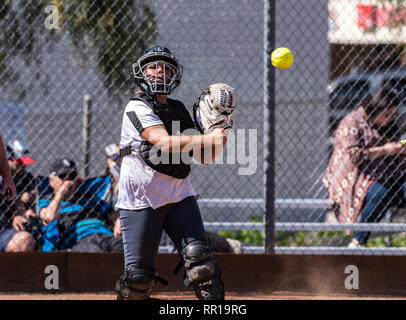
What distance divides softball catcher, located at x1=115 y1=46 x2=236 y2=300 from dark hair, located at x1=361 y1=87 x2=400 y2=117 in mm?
2790

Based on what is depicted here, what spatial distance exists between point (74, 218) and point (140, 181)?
237 cm

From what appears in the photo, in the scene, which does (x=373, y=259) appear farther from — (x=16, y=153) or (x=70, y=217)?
(x=16, y=153)

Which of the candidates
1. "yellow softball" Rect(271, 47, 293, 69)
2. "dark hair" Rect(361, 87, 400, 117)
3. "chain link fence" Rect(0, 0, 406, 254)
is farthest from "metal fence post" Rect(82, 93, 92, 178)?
"dark hair" Rect(361, 87, 400, 117)

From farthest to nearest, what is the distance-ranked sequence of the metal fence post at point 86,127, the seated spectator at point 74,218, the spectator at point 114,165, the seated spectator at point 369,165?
the metal fence post at point 86,127 → the spectator at point 114,165 → the seated spectator at point 369,165 → the seated spectator at point 74,218

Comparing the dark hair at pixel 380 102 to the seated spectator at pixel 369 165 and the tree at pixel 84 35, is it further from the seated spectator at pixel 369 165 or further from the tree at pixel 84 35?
the tree at pixel 84 35

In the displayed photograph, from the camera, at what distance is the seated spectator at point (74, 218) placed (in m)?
6.71

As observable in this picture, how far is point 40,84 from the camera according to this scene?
7715 mm

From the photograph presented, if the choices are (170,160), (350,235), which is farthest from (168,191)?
(350,235)

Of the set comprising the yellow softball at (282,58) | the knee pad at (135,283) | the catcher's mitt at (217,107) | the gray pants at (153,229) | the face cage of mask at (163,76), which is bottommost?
the knee pad at (135,283)

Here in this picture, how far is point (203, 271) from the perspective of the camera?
442 centimetres

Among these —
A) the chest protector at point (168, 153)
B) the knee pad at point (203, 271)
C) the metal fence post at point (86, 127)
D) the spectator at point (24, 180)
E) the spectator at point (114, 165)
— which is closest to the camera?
the knee pad at point (203, 271)

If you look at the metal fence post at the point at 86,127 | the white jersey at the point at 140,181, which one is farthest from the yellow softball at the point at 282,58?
the metal fence post at the point at 86,127

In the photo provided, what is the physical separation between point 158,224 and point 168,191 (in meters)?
0.22

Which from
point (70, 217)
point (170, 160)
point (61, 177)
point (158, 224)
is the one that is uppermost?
point (61, 177)
